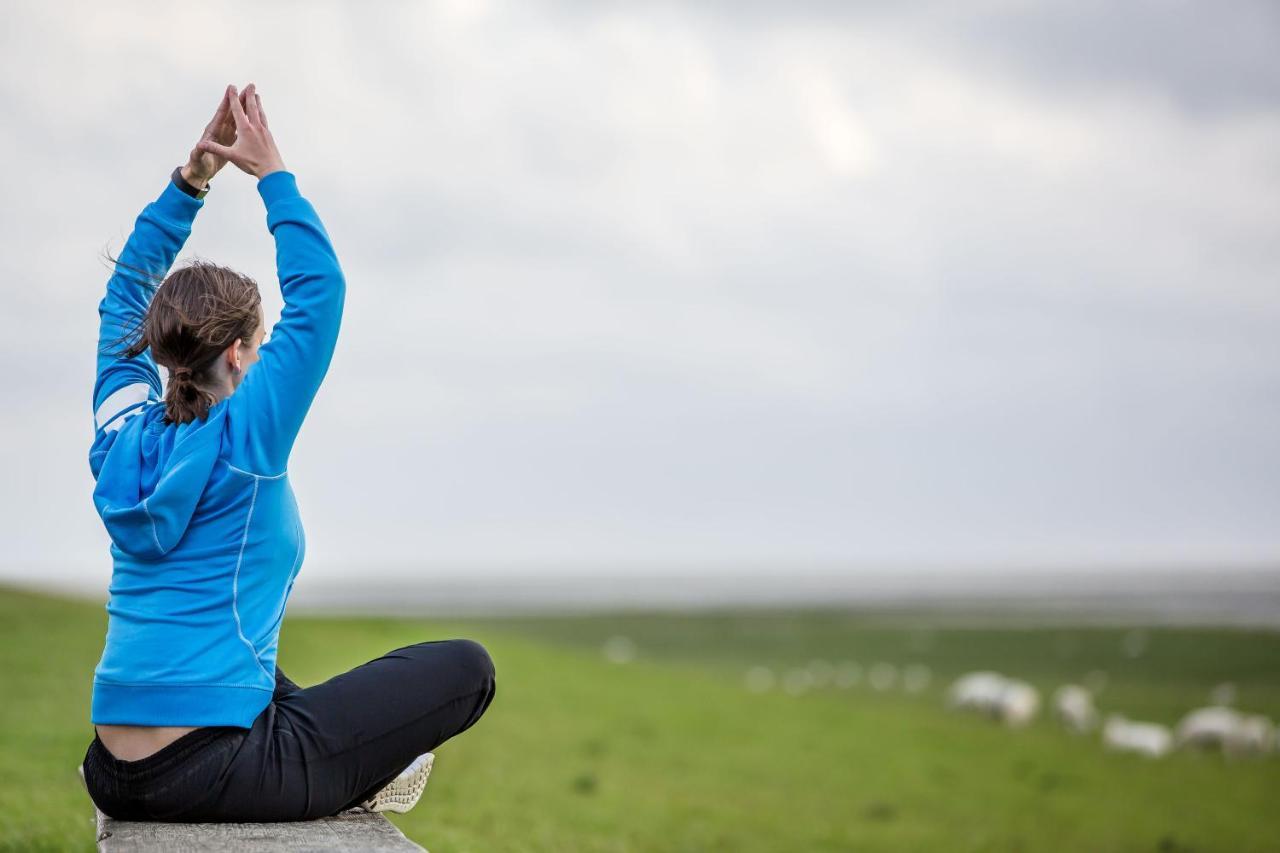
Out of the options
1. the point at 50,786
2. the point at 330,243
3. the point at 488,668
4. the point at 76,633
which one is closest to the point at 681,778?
the point at 50,786

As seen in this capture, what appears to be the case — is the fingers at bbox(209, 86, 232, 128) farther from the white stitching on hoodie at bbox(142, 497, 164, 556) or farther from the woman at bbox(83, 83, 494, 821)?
the white stitching on hoodie at bbox(142, 497, 164, 556)

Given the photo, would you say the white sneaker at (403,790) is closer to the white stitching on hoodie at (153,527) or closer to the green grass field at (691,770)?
the white stitching on hoodie at (153,527)

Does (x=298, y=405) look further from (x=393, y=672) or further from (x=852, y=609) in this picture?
(x=852, y=609)

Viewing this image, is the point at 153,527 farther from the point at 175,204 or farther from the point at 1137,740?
the point at 1137,740

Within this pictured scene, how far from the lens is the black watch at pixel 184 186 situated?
13.6ft

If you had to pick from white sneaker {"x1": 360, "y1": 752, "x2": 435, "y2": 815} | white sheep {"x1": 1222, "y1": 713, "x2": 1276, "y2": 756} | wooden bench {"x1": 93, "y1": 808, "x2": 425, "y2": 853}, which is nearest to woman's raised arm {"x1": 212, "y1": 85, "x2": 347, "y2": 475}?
wooden bench {"x1": 93, "y1": 808, "x2": 425, "y2": 853}

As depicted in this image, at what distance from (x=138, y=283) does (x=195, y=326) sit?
2.94 ft

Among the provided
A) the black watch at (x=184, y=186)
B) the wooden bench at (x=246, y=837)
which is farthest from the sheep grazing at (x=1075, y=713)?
the black watch at (x=184, y=186)

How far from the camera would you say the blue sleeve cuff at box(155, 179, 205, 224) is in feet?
13.6

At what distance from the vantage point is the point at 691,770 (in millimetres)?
13914

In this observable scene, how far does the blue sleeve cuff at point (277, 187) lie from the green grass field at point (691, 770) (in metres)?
3.85

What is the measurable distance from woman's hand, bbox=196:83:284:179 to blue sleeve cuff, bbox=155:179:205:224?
1.33 ft

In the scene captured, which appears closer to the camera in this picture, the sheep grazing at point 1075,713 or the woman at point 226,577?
the woman at point 226,577

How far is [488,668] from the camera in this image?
12.6 feet
